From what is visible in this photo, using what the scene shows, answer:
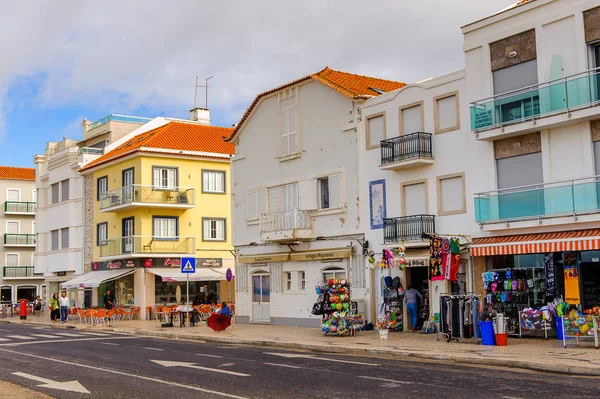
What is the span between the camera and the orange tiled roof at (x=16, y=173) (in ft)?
228

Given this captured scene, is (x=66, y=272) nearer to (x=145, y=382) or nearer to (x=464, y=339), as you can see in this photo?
(x=464, y=339)

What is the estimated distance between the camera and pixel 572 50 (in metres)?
21.6

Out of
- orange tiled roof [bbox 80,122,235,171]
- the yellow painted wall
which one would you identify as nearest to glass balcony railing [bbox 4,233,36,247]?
orange tiled roof [bbox 80,122,235,171]

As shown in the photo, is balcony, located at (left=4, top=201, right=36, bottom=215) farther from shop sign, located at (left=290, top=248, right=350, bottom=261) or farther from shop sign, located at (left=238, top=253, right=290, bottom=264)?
shop sign, located at (left=290, top=248, right=350, bottom=261)

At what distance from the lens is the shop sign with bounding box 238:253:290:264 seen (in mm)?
31839

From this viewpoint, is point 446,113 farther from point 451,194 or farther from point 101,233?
point 101,233

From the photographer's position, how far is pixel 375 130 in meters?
28.2

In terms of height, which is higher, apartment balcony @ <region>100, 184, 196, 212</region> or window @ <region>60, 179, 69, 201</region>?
window @ <region>60, 179, 69, 201</region>

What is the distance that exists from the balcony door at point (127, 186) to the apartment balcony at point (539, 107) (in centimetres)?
2452

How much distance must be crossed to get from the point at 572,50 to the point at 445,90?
16.3 feet

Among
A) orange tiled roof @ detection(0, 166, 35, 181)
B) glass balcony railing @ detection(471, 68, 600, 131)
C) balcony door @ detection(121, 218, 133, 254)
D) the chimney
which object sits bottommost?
balcony door @ detection(121, 218, 133, 254)

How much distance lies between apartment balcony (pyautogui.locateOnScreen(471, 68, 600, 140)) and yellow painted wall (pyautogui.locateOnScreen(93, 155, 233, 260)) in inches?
953

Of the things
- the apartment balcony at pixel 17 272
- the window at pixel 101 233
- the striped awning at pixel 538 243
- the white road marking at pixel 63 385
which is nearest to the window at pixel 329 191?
the striped awning at pixel 538 243

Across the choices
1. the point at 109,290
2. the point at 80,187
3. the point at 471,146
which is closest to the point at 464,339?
the point at 471,146
